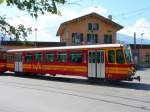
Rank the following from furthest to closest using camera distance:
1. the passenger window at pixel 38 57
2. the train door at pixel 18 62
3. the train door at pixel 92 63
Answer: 1. the train door at pixel 18 62
2. the passenger window at pixel 38 57
3. the train door at pixel 92 63

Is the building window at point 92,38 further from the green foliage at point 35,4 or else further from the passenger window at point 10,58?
the green foliage at point 35,4

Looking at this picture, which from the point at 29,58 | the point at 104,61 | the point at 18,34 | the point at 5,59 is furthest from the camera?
the point at 5,59

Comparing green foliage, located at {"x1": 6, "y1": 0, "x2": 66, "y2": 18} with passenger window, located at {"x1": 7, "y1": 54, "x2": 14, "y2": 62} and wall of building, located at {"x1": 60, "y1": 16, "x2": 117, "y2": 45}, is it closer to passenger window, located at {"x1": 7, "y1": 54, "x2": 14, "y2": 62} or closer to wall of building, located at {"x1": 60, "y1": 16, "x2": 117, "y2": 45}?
passenger window, located at {"x1": 7, "y1": 54, "x2": 14, "y2": 62}

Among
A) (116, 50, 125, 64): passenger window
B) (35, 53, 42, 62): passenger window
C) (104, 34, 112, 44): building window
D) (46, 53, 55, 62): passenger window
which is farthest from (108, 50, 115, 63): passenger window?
(104, 34, 112, 44): building window

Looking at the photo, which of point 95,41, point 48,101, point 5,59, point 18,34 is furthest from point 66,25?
Answer: point 18,34

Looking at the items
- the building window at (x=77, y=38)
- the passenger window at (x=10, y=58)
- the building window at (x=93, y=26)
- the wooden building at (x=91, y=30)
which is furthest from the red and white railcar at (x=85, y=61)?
the building window at (x=93, y=26)

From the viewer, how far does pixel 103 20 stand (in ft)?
203

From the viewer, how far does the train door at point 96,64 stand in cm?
2342

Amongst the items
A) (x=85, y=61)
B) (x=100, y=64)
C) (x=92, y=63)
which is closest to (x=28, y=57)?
(x=85, y=61)

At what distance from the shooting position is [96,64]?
23875 mm

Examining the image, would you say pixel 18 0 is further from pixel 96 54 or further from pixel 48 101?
pixel 96 54

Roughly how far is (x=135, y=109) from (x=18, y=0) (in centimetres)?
866

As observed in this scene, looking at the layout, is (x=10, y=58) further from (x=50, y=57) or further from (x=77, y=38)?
(x=77, y=38)

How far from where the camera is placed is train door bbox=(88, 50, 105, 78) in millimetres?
23422
